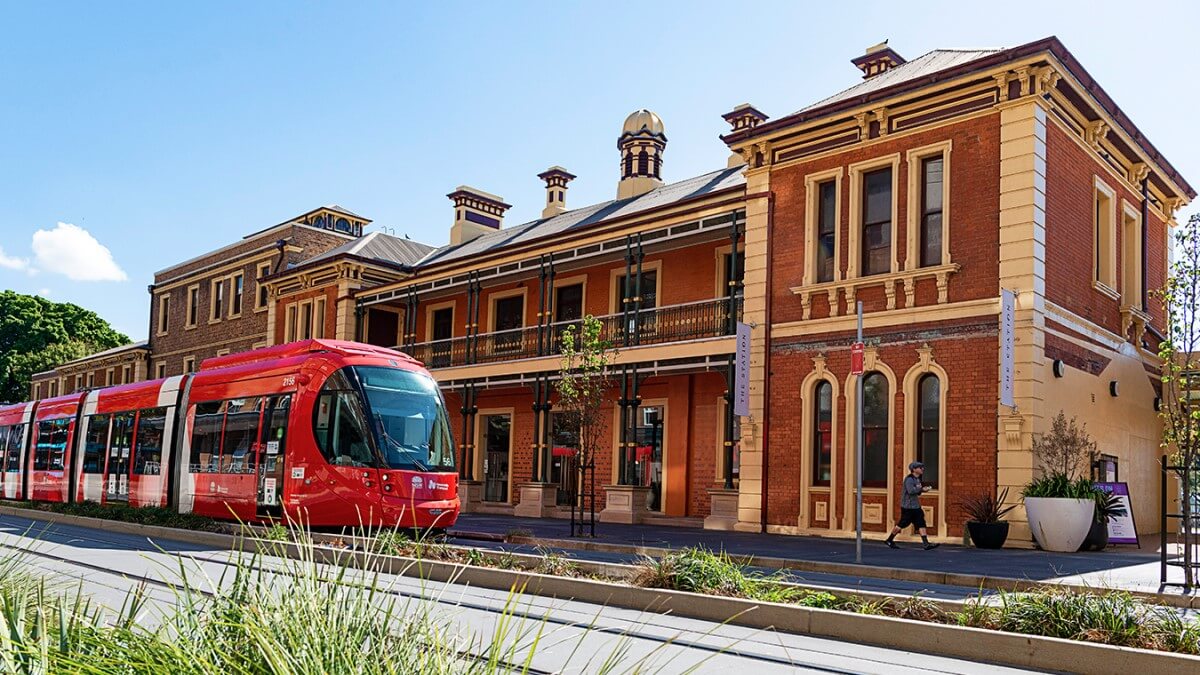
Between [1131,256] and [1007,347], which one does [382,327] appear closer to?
[1131,256]

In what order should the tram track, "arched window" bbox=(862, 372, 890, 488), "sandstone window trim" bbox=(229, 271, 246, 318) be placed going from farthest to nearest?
"sandstone window trim" bbox=(229, 271, 246, 318)
"arched window" bbox=(862, 372, 890, 488)
the tram track

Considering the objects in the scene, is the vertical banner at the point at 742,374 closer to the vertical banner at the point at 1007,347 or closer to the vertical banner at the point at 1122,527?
the vertical banner at the point at 1007,347

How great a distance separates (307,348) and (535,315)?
12.8m

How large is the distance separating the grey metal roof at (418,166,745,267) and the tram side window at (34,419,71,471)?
1058 cm

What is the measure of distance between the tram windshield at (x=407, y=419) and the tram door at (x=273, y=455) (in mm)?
1433

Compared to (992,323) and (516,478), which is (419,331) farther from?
(992,323)

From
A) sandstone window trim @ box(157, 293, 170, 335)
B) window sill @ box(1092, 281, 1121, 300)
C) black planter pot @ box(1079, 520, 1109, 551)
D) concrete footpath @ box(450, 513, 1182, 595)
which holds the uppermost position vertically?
sandstone window trim @ box(157, 293, 170, 335)

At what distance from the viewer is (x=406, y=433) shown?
1695 centimetres

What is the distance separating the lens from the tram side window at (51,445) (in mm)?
24906

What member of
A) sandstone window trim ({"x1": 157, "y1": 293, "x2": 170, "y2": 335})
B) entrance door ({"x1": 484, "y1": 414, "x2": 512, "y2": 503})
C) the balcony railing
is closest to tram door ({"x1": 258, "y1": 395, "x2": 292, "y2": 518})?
the balcony railing

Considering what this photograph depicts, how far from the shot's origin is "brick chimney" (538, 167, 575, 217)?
1362 inches

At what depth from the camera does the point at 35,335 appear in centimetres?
7488

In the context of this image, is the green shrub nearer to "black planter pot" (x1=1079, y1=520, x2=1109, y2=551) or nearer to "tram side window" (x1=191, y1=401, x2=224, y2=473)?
"black planter pot" (x1=1079, y1=520, x2=1109, y2=551)

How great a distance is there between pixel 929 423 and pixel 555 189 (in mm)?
18693
